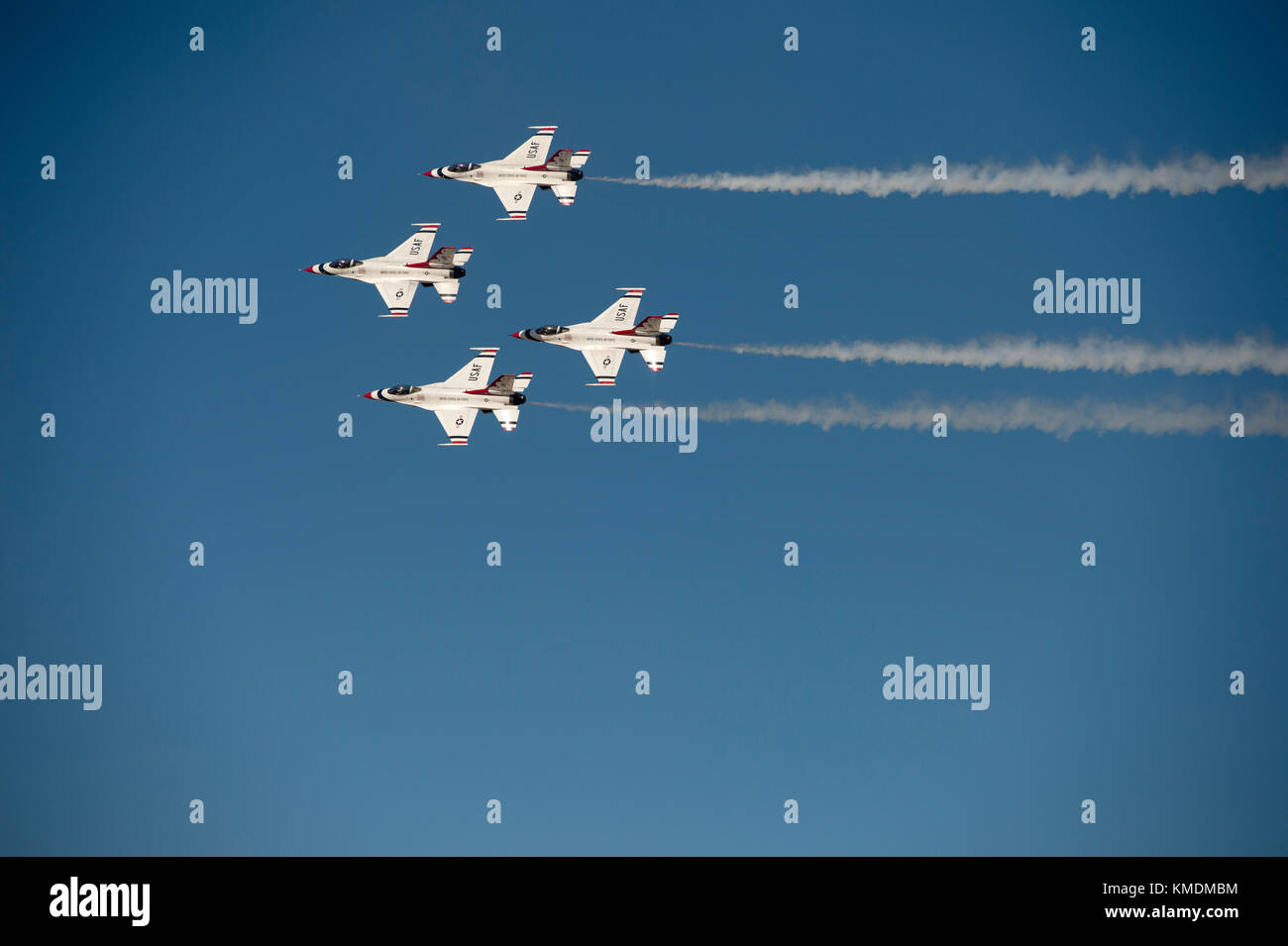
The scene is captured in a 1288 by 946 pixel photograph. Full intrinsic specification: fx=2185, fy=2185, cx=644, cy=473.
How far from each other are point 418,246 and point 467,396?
20.1 feet

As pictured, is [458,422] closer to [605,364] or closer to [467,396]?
[467,396]

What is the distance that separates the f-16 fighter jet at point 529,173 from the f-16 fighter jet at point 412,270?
8.06 ft

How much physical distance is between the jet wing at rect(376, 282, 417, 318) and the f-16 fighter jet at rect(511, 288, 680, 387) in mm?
4222

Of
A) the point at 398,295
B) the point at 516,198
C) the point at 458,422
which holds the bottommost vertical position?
the point at 458,422

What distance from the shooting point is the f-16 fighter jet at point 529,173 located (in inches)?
3145

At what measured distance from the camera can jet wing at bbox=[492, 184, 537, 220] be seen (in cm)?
8056

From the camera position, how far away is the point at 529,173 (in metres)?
80.5

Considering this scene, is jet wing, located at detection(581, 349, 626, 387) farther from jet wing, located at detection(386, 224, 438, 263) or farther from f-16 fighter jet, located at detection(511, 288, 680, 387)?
jet wing, located at detection(386, 224, 438, 263)

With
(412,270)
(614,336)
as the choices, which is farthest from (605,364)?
(412,270)

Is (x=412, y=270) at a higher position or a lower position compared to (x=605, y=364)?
higher
